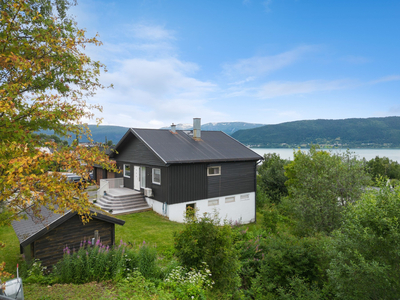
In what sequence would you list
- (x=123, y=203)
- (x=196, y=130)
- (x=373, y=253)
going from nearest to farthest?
(x=373, y=253) < (x=123, y=203) < (x=196, y=130)

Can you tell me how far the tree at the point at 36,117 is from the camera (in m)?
3.85

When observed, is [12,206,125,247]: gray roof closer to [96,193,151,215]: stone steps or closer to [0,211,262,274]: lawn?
[0,211,262,274]: lawn

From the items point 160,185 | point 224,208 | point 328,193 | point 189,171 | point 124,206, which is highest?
point 189,171

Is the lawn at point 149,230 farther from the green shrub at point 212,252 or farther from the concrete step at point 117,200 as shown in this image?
the green shrub at point 212,252

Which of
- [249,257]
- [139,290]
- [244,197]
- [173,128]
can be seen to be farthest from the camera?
[173,128]

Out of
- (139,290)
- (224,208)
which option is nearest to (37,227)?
(139,290)

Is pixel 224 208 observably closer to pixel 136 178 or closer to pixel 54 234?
pixel 136 178

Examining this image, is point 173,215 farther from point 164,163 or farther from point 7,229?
point 7,229

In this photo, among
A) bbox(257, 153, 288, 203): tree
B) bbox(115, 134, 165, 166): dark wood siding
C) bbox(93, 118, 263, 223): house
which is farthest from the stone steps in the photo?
bbox(257, 153, 288, 203): tree

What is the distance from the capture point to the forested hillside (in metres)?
118

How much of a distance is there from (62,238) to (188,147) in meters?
11.9

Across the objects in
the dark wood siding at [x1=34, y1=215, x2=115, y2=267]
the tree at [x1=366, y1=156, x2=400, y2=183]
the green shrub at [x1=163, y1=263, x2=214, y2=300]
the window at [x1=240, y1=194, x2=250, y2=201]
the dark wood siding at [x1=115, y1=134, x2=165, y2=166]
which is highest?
the dark wood siding at [x1=115, y1=134, x2=165, y2=166]

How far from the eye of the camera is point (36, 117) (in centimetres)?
490

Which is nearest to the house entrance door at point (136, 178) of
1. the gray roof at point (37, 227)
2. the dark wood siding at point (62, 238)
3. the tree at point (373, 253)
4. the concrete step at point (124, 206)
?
the concrete step at point (124, 206)
